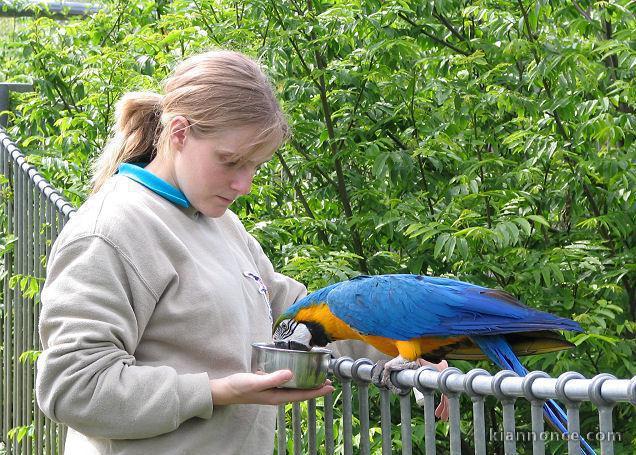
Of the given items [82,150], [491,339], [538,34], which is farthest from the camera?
[82,150]

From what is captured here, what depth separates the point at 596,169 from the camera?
156 inches

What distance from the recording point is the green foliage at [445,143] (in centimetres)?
385

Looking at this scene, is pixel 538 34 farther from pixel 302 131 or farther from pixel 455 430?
pixel 455 430

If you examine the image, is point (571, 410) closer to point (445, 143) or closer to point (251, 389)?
point (251, 389)

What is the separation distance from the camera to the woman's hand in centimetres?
186

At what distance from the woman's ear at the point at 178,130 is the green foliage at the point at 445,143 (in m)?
1.56

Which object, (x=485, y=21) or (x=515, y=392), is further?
(x=485, y=21)

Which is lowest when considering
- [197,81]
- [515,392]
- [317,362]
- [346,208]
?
[346,208]

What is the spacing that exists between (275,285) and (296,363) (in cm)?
55

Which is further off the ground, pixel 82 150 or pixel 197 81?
pixel 197 81

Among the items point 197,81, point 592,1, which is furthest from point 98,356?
point 592,1

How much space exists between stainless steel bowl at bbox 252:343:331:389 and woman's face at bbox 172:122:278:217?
0.34m

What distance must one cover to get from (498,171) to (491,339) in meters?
2.13

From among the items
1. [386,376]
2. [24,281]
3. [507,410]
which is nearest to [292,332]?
[386,376]
